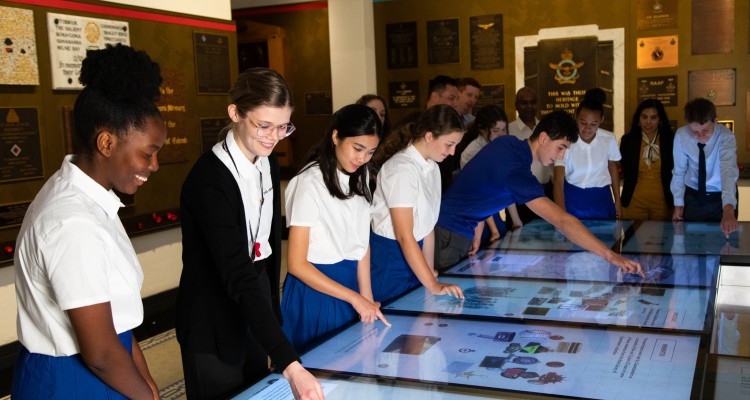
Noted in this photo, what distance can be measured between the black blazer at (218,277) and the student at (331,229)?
1.30 feet

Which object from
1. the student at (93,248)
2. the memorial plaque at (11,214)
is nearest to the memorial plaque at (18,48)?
the memorial plaque at (11,214)

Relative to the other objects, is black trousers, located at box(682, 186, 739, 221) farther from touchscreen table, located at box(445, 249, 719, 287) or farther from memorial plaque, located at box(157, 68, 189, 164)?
memorial plaque, located at box(157, 68, 189, 164)

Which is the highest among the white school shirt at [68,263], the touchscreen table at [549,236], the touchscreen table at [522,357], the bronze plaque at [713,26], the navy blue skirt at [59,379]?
the bronze plaque at [713,26]

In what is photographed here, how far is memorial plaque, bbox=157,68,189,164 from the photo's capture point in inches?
189

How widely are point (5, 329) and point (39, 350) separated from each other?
9.24ft

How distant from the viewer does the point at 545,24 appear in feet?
24.9

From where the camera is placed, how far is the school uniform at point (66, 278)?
135 cm

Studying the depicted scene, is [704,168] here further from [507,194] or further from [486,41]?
[486,41]

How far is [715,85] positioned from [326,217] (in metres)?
5.71

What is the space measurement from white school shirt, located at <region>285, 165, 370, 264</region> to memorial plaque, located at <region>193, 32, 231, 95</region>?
277 centimetres

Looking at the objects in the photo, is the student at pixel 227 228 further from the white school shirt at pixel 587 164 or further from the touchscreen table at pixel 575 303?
the white school shirt at pixel 587 164

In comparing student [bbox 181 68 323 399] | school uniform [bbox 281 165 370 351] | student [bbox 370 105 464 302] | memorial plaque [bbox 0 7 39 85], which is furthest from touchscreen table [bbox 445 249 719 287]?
memorial plaque [bbox 0 7 39 85]

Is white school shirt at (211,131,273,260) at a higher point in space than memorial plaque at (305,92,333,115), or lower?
lower

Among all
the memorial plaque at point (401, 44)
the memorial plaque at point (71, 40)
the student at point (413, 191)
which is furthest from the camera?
the memorial plaque at point (401, 44)
